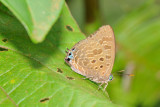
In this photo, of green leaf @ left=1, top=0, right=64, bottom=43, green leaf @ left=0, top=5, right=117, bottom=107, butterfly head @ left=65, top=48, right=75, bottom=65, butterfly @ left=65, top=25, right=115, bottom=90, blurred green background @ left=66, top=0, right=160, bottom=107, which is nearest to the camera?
green leaf @ left=1, top=0, right=64, bottom=43

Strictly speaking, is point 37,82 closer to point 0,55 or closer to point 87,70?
point 0,55

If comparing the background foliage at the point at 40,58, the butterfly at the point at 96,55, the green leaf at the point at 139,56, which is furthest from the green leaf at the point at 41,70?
the green leaf at the point at 139,56

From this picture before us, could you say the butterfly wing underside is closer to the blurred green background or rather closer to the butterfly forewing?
the butterfly forewing

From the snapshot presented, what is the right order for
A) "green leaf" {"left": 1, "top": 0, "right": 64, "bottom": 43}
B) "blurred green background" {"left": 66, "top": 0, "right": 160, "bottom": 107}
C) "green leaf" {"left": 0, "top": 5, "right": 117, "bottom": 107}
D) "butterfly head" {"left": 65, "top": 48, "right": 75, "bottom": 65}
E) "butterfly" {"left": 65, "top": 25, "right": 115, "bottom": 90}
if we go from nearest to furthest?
"green leaf" {"left": 1, "top": 0, "right": 64, "bottom": 43}
"green leaf" {"left": 0, "top": 5, "right": 117, "bottom": 107}
"butterfly head" {"left": 65, "top": 48, "right": 75, "bottom": 65}
"butterfly" {"left": 65, "top": 25, "right": 115, "bottom": 90}
"blurred green background" {"left": 66, "top": 0, "right": 160, "bottom": 107}

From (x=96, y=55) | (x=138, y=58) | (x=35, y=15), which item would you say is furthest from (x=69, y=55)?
(x=138, y=58)

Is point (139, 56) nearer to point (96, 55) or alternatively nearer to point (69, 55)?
point (96, 55)

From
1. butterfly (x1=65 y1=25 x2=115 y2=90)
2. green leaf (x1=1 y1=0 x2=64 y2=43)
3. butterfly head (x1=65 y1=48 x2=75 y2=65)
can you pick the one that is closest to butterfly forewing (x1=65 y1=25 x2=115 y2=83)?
butterfly (x1=65 y1=25 x2=115 y2=90)

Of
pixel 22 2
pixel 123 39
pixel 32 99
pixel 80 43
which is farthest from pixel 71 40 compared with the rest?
pixel 123 39
